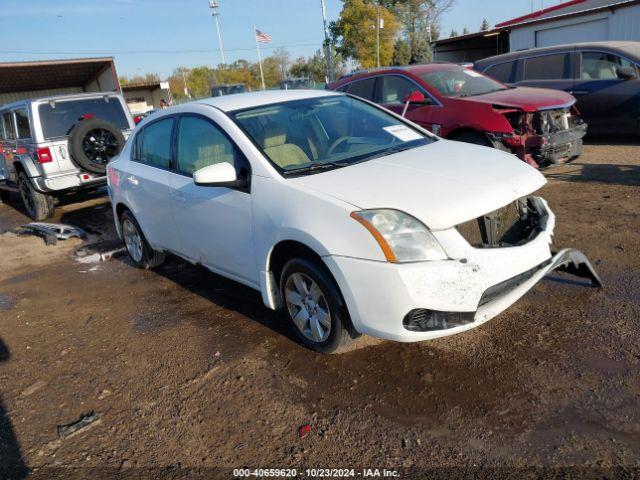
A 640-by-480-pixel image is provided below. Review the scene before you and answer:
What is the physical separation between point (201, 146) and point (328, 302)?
1.72 meters

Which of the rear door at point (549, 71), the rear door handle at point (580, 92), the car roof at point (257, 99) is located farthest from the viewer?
the rear door at point (549, 71)

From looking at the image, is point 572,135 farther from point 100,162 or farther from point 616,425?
point 100,162

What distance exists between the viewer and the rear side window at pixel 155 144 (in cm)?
447

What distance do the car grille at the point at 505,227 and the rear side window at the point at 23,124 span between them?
7.72 meters

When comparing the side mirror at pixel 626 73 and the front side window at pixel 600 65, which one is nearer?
the side mirror at pixel 626 73

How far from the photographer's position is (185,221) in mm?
4191

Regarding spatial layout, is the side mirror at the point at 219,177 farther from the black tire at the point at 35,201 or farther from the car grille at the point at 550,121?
the black tire at the point at 35,201

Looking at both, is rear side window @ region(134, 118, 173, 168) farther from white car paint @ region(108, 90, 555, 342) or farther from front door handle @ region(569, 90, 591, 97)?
front door handle @ region(569, 90, 591, 97)

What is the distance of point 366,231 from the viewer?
279 cm

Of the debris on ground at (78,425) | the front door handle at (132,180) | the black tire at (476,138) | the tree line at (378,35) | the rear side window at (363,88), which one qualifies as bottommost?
the debris on ground at (78,425)

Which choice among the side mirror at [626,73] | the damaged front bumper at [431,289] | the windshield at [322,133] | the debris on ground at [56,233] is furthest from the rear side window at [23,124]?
the side mirror at [626,73]

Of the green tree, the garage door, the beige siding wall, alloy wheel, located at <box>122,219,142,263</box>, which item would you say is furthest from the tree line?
alloy wheel, located at <box>122,219,142,263</box>

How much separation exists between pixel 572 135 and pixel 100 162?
6778 mm

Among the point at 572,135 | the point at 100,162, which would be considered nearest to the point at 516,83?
the point at 572,135
